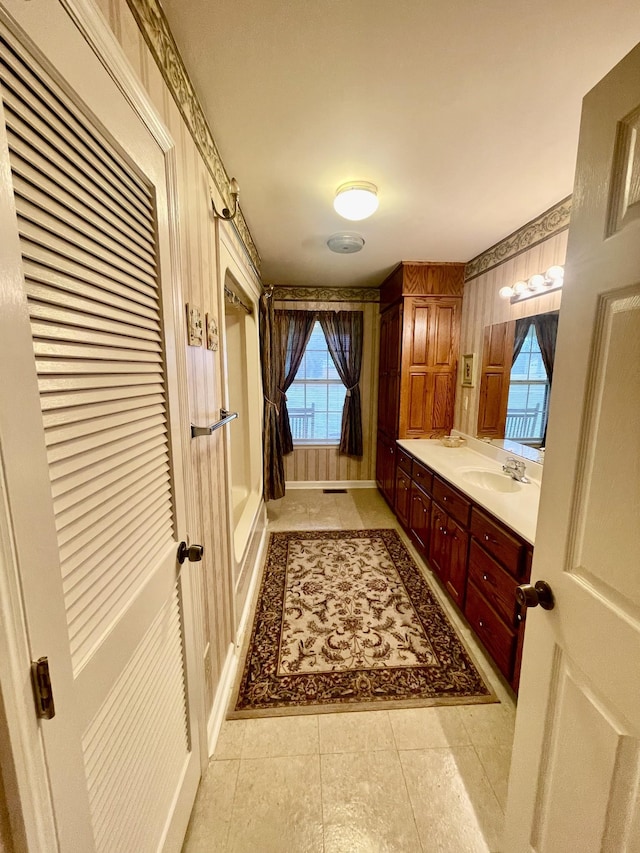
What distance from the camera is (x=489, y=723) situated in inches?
56.2

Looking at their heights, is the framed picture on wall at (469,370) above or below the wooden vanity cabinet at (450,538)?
above

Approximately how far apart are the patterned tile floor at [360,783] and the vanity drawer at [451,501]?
2.71 feet

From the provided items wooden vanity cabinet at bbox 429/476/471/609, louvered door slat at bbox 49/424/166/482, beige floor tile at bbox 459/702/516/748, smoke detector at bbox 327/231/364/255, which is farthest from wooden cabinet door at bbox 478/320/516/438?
louvered door slat at bbox 49/424/166/482

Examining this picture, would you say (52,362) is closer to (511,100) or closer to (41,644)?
(41,644)

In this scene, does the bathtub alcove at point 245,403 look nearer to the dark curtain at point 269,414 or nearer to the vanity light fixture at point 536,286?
the dark curtain at point 269,414

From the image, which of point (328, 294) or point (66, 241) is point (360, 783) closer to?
point (66, 241)

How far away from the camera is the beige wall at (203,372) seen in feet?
2.86

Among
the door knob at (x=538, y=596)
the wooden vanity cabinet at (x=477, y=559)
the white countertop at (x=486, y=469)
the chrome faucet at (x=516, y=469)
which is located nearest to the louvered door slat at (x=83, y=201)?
the door knob at (x=538, y=596)

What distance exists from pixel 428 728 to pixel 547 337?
2.24m

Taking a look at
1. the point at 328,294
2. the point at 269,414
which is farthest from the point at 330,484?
the point at 328,294

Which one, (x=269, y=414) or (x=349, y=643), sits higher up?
(x=269, y=414)

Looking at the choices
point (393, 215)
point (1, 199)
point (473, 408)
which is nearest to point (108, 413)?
point (1, 199)

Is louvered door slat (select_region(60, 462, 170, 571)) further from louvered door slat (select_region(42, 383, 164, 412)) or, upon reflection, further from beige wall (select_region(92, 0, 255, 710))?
beige wall (select_region(92, 0, 255, 710))

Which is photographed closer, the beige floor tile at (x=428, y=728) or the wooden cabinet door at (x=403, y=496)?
the beige floor tile at (x=428, y=728)
